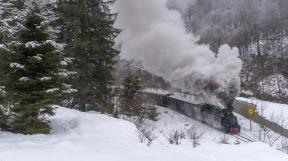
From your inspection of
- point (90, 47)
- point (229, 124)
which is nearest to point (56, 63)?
point (90, 47)

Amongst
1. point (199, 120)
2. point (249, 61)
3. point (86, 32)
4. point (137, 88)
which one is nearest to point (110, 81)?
point (86, 32)

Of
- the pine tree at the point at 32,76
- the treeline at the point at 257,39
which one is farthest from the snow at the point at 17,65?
the treeline at the point at 257,39

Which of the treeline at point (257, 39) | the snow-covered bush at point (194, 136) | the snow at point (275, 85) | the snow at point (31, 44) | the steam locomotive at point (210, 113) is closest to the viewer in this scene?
the snow-covered bush at point (194, 136)

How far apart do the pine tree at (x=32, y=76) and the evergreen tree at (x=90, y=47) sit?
29.2ft

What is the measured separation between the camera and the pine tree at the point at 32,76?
51.2 ft

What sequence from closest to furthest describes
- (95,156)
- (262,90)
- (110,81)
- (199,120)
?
(95,156) → (110,81) → (199,120) → (262,90)

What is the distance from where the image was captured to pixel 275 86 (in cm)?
6925

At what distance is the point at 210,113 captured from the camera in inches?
1478

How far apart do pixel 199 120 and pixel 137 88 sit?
6977 mm

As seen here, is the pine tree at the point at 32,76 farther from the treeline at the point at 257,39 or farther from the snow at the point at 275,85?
the snow at the point at 275,85

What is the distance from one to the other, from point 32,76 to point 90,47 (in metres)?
11.1

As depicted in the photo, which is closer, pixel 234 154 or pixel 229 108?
pixel 234 154

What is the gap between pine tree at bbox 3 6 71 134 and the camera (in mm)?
15602

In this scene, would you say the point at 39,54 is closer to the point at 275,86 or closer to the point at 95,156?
the point at 95,156
